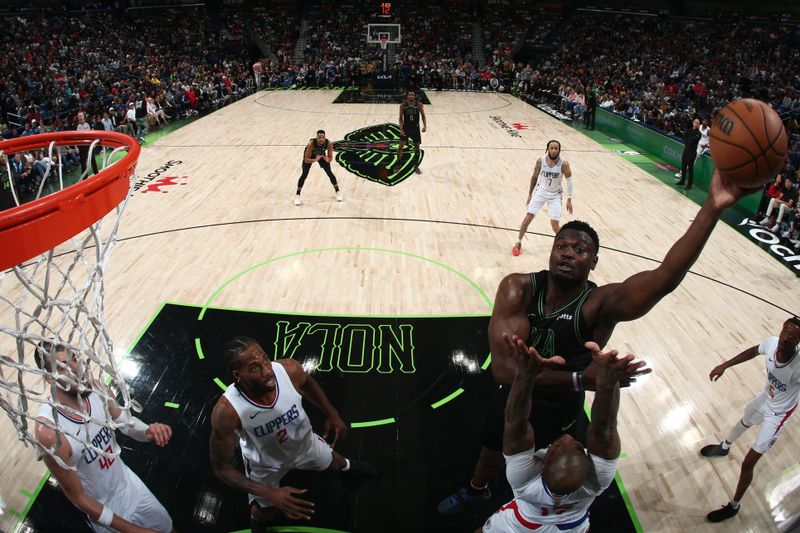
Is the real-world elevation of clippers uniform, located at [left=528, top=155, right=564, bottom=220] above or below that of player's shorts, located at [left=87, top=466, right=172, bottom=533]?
above

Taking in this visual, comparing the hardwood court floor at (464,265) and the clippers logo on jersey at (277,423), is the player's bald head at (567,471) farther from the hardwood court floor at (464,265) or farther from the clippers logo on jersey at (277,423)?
the hardwood court floor at (464,265)

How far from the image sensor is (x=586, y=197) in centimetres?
1023

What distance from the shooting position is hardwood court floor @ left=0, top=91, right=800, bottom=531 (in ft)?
13.8

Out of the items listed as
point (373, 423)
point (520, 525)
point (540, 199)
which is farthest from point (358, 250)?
point (520, 525)

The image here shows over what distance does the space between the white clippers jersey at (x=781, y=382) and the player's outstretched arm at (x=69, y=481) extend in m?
4.37

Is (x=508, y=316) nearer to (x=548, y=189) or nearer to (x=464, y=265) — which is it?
(x=464, y=265)

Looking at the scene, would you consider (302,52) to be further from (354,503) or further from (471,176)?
(354,503)

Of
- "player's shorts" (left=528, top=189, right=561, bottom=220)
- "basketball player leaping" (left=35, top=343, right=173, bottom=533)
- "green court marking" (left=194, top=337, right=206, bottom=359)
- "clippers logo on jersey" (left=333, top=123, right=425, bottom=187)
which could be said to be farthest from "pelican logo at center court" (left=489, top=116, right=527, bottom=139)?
"basketball player leaping" (left=35, top=343, right=173, bottom=533)

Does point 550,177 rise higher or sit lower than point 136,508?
higher

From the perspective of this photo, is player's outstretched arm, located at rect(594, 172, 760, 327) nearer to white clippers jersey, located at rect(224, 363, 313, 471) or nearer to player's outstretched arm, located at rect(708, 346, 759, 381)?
white clippers jersey, located at rect(224, 363, 313, 471)

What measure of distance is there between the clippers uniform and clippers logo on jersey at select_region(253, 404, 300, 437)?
526 centimetres

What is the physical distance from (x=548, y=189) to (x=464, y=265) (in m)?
1.67

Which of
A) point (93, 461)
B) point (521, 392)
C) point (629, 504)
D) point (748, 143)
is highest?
point (748, 143)

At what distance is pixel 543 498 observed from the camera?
2338mm
